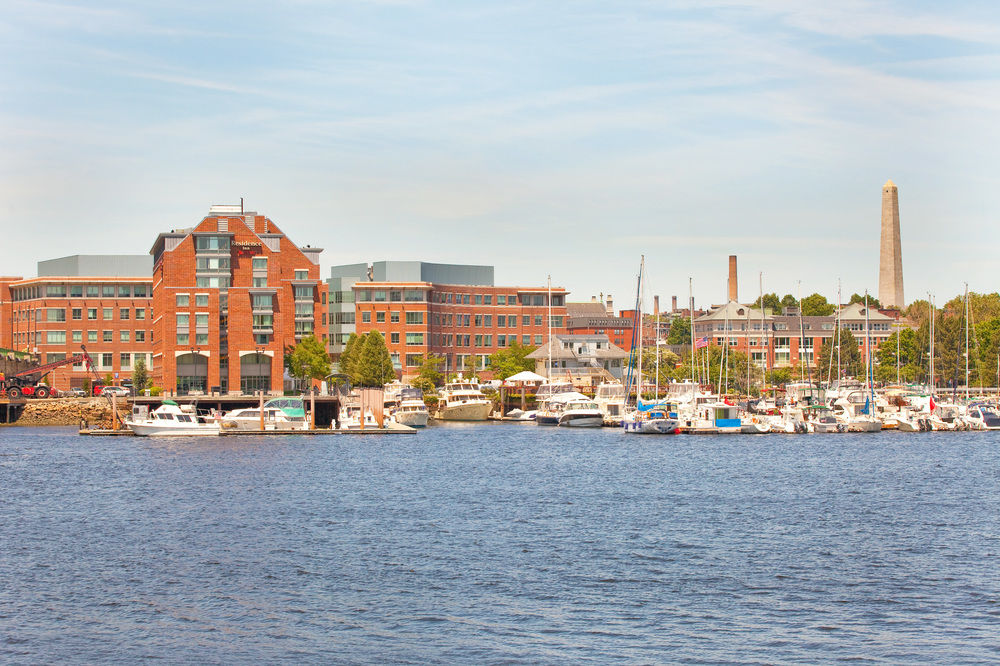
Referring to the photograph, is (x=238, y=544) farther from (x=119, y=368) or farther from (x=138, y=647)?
(x=119, y=368)

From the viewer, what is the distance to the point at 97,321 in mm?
190000

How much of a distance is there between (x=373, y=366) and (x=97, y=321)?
5064cm

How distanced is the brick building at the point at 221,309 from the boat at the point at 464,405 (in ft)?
71.4

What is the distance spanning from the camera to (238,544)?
5050 cm

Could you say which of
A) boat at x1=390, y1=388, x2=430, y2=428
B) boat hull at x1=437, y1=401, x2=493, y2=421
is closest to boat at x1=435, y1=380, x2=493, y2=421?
boat hull at x1=437, y1=401, x2=493, y2=421

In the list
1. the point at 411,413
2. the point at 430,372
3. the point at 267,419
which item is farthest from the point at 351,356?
the point at 267,419

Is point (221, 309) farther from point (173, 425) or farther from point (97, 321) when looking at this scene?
point (173, 425)

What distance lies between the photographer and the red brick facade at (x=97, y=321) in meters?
189

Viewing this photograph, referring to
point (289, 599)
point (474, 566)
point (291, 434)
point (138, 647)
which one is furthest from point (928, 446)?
point (138, 647)

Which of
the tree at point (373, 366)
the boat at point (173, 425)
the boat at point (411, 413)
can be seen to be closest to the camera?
the boat at point (173, 425)

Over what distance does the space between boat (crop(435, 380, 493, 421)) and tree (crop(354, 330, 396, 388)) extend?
9933mm

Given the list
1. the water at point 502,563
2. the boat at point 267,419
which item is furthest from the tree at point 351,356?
the water at point 502,563

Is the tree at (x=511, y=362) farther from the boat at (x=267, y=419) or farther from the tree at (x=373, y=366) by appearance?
the boat at (x=267, y=419)

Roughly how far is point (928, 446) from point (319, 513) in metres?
64.2
